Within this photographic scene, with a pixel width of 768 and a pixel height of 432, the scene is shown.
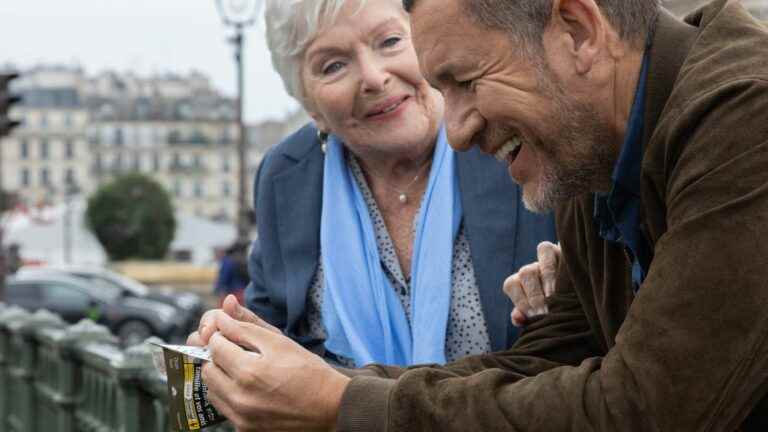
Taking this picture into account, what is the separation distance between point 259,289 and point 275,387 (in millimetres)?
1099

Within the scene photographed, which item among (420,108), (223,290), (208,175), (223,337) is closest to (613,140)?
(223,337)

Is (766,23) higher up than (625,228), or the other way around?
(766,23)

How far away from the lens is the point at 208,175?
120 m

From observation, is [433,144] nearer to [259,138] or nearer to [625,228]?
[625,228]

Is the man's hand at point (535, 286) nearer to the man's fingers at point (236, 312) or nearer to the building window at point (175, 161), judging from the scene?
the man's fingers at point (236, 312)

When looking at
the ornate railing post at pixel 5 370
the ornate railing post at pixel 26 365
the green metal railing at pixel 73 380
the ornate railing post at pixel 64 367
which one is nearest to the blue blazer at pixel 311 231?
the green metal railing at pixel 73 380

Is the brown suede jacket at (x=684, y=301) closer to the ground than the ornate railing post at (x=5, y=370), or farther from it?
farther from it

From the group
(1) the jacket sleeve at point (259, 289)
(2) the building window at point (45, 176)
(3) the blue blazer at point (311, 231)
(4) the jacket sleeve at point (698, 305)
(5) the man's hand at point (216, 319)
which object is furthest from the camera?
(2) the building window at point (45, 176)

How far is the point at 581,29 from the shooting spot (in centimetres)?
199

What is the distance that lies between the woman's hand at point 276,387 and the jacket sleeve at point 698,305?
338 mm

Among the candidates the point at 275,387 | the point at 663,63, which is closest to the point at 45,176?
the point at 275,387

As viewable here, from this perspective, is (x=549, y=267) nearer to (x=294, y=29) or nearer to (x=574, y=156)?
(x=574, y=156)

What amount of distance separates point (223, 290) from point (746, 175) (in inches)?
785

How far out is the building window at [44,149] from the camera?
113812 millimetres
